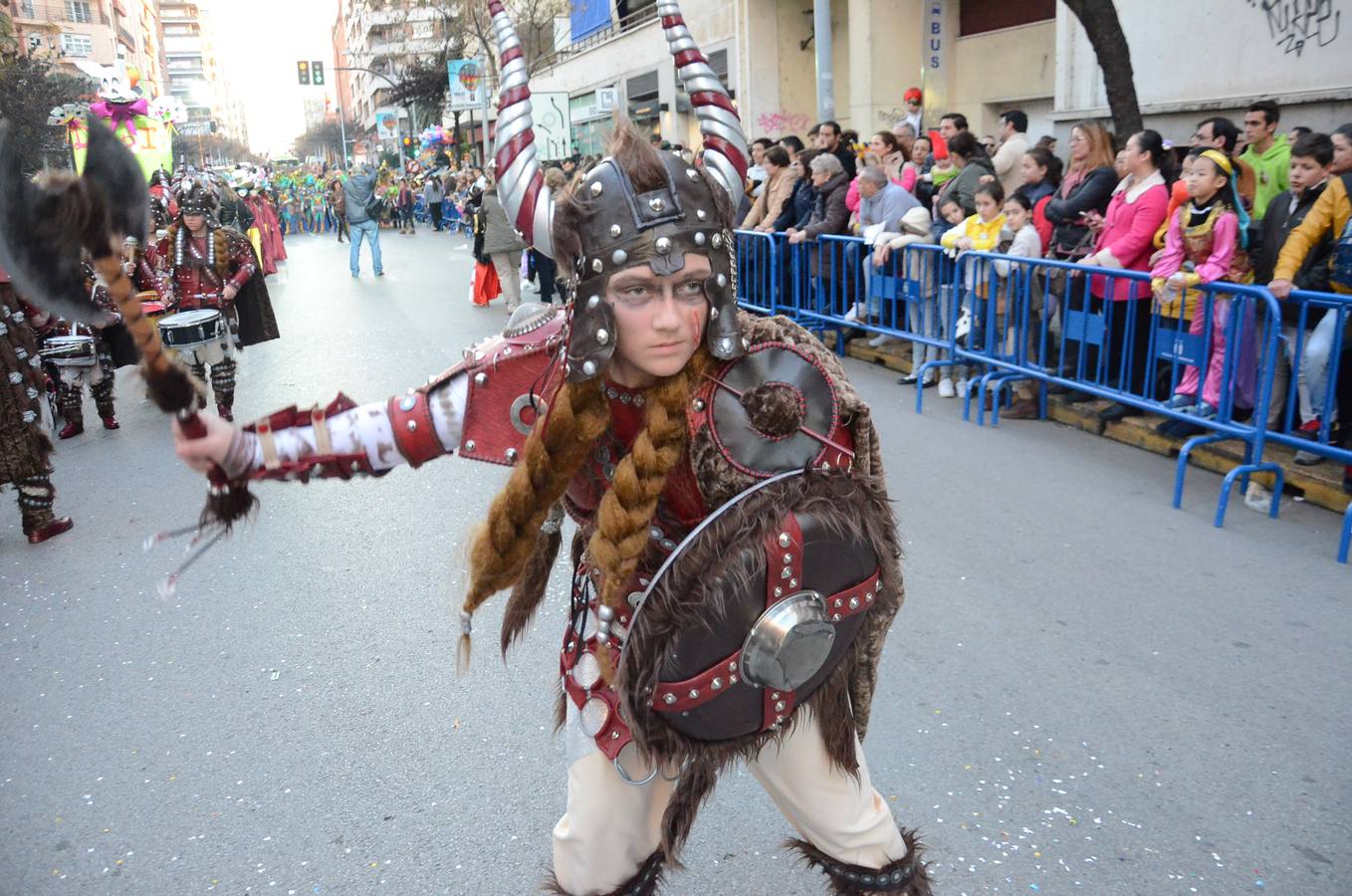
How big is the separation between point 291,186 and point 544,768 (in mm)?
38841

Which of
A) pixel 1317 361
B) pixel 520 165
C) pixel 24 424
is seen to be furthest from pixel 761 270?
pixel 520 165

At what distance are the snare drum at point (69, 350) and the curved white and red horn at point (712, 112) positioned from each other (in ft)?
21.8

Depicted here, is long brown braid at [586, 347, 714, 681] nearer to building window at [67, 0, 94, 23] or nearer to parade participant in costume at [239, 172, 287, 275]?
parade participant in costume at [239, 172, 287, 275]

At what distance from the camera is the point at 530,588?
2.27 meters

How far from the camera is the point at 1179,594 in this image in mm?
4250

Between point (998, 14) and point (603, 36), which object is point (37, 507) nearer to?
point (998, 14)

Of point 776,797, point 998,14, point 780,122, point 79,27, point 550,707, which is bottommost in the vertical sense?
point 550,707

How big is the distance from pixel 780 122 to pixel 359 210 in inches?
392

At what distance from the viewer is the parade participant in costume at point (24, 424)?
17.8 ft

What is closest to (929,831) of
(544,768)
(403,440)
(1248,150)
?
(544,768)

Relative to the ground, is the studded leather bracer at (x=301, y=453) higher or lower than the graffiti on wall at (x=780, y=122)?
lower

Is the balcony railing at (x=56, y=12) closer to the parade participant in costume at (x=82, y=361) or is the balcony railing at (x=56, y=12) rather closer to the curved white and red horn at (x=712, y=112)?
the parade participant in costume at (x=82, y=361)

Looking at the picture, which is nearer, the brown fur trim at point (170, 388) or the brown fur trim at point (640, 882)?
the brown fur trim at point (170, 388)

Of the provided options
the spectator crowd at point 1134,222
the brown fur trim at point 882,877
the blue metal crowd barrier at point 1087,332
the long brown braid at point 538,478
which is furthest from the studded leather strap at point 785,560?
the blue metal crowd barrier at point 1087,332
